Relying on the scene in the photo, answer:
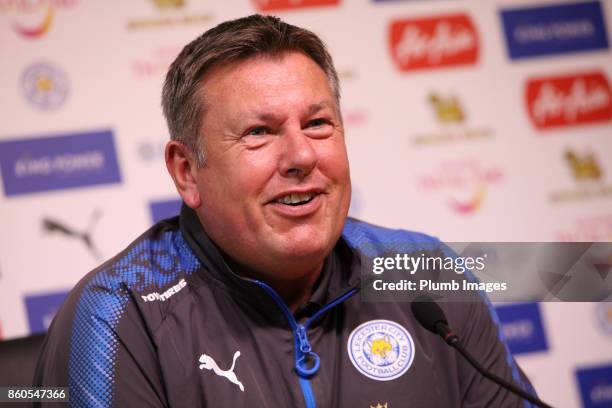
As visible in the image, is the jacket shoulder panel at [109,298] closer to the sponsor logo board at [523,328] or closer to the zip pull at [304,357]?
the zip pull at [304,357]

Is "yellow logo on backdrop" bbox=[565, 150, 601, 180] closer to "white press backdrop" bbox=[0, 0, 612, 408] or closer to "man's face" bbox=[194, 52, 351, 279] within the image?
"white press backdrop" bbox=[0, 0, 612, 408]

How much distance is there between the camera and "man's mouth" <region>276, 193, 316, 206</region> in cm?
143

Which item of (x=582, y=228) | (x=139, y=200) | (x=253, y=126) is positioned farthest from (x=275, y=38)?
(x=582, y=228)

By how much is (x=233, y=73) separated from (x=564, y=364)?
2.39 meters

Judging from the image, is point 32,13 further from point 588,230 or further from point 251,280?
point 588,230

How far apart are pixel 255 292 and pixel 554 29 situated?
2.34 metres

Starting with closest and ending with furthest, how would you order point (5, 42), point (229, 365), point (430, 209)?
point (229, 365) → point (5, 42) → point (430, 209)

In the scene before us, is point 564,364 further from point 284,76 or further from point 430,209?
point 284,76

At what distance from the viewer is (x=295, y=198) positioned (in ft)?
4.69

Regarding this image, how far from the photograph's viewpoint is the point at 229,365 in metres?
1.42

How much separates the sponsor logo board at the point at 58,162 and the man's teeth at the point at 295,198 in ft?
5.46
